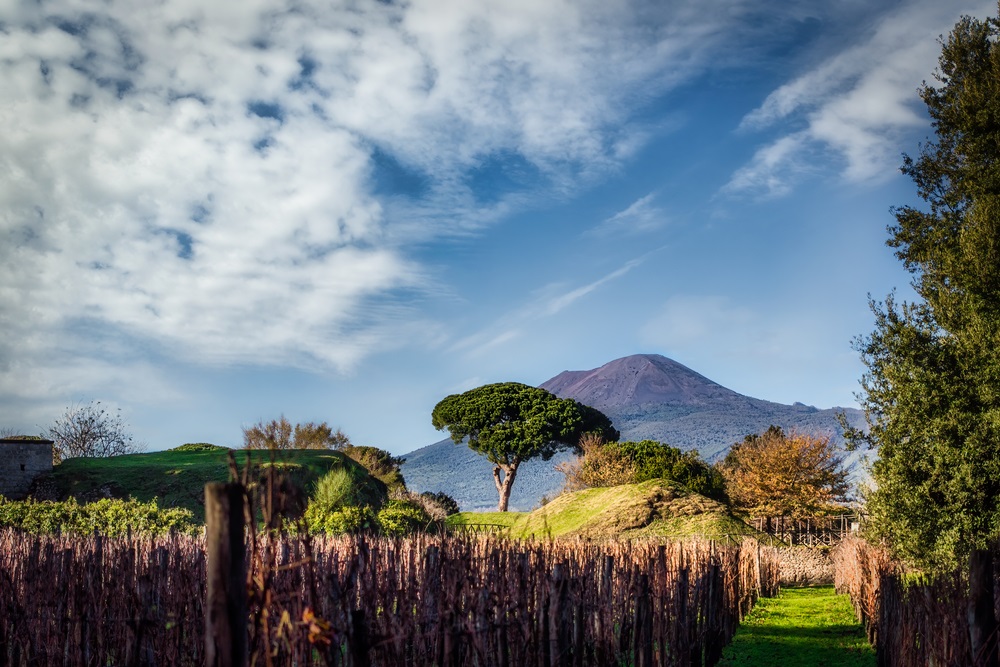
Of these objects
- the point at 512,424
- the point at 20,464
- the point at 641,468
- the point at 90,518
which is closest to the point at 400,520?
the point at 90,518

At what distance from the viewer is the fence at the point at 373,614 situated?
3982mm

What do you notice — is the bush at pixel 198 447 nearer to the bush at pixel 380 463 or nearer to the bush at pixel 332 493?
the bush at pixel 380 463

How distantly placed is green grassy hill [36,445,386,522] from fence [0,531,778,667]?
20629mm

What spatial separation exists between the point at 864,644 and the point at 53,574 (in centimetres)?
1186

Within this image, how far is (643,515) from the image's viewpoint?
2695 centimetres

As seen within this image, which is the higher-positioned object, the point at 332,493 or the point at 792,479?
the point at 332,493

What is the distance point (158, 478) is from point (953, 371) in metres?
28.2

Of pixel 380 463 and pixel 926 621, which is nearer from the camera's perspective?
pixel 926 621

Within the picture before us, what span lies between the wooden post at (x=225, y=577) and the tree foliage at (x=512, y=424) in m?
49.1

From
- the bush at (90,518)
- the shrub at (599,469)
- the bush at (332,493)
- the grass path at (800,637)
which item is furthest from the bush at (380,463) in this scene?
the grass path at (800,637)

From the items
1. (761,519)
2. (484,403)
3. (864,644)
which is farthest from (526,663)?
(484,403)

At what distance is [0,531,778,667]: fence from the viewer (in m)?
3.98

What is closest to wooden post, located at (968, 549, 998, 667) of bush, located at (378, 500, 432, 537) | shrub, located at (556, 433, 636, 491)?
bush, located at (378, 500, 432, 537)

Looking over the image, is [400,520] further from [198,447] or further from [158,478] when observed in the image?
[198,447]
